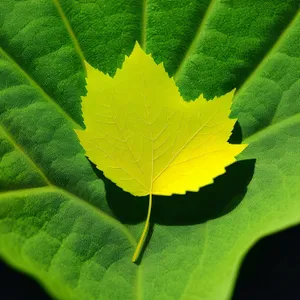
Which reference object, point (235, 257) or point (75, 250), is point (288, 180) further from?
point (75, 250)

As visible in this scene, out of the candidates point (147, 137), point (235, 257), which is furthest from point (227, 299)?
point (147, 137)

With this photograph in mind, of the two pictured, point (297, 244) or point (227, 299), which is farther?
point (297, 244)

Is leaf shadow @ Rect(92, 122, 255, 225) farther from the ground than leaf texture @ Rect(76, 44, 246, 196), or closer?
closer
